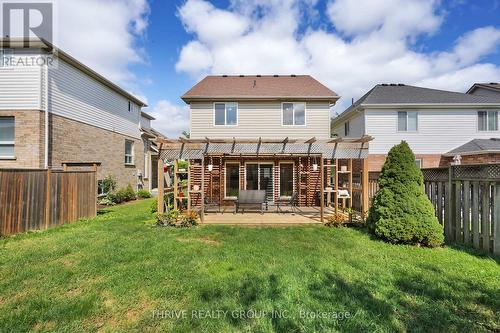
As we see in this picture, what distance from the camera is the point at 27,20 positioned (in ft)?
32.8

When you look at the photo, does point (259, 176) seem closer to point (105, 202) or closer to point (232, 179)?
point (232, 179)

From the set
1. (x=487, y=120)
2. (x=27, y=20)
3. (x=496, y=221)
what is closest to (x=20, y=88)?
(x=27, y=20)

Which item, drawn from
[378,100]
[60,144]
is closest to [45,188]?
[60,144]

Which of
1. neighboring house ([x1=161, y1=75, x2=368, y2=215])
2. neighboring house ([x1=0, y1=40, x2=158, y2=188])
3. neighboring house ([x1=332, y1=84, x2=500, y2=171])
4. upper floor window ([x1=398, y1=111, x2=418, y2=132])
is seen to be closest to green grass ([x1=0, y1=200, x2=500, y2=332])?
neighboring house ([x1=0, y1=40, x2=158, y2=188])

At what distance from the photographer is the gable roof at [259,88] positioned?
40.4 feet

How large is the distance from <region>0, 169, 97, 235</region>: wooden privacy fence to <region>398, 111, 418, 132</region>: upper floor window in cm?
1724

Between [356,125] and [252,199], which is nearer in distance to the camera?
[252,199]

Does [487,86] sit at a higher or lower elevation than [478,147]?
higher

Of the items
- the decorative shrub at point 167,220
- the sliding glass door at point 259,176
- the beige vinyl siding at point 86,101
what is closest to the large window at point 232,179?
the sliding glass door at point 259,176

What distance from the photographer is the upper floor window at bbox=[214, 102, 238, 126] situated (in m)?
12.5

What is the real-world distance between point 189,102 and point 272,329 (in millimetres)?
11690

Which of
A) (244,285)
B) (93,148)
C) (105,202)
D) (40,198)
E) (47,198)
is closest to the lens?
(244,285)

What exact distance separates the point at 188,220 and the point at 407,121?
14715 mm

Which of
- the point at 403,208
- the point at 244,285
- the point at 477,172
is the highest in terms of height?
the point at 477,172
